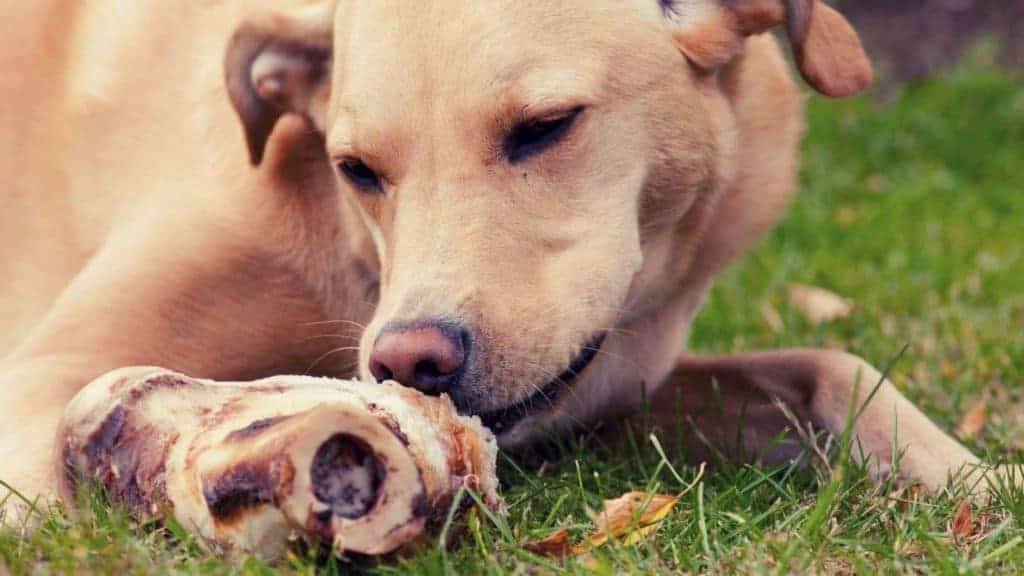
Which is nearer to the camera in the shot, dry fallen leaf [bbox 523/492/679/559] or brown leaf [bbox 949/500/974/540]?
dry fallen leaf [bbox 523/492/679/559]

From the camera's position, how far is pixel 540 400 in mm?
2598

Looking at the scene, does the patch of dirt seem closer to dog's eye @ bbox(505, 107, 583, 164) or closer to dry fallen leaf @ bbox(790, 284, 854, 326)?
dry fallen leaf @ bbox(790, 284, 854, 326)

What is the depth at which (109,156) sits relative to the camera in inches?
141

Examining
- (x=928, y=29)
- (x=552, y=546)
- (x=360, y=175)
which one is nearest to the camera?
(x=552, y=546)

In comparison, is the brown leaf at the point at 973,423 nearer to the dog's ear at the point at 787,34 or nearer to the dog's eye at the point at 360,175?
the dog's ear at the point at 787,34

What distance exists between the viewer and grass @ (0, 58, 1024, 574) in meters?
2.22

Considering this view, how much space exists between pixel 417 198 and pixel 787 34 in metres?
0.97

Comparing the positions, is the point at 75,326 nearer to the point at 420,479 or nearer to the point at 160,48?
the point at 160,48

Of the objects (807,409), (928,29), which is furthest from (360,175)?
(928,29)

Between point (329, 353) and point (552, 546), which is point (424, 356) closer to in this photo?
point (552, 546)

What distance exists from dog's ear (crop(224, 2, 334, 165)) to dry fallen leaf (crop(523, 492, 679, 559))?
1.20 m

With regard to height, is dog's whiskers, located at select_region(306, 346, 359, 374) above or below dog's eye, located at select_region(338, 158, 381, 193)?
below

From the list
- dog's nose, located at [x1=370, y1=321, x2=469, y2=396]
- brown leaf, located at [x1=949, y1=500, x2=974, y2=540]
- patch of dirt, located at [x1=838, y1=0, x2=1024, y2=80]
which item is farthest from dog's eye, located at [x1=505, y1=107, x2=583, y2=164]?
patch of dirt, located at [x1=838, y1=0, x2=1024, y2=80]

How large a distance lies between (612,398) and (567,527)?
0.96 meters
